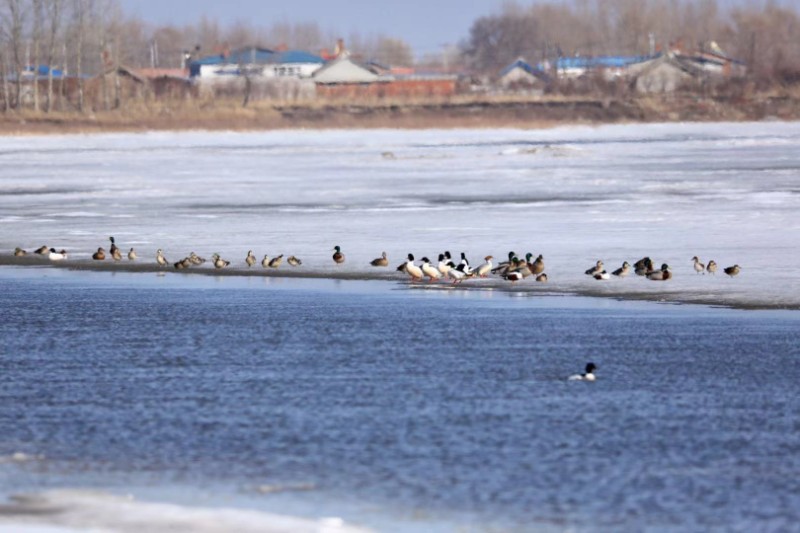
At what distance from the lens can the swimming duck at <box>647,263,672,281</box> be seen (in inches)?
562

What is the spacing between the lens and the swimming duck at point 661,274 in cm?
1428

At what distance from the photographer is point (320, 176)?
30656mm

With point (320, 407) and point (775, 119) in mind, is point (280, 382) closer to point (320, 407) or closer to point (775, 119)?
point (320, 407)

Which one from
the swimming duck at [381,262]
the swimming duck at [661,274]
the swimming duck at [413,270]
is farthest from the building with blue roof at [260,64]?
the swimming duck at [661,274]

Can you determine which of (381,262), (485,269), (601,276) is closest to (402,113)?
(381,262)

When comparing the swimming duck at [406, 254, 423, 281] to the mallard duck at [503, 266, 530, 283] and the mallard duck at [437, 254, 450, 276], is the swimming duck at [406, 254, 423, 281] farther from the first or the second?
the mallard duck at [503, 266, 530, 283]

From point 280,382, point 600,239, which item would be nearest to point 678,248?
point 600,239

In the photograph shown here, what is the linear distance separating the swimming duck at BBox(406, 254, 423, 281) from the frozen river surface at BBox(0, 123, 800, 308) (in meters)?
0.57

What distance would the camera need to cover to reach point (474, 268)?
1558 cm

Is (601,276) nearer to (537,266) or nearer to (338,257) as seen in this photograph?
(537,266)

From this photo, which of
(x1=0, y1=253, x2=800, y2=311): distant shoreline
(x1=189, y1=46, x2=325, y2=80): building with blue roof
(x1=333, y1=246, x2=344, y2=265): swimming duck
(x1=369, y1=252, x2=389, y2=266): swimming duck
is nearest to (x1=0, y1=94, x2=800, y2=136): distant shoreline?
(x1=189, y1=46, x2=325, y2=80): building with blue roof

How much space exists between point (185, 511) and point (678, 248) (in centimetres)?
1118

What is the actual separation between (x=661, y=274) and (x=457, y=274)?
6.80 ft

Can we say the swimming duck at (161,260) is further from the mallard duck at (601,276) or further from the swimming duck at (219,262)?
the mallard duck at (601,276)
